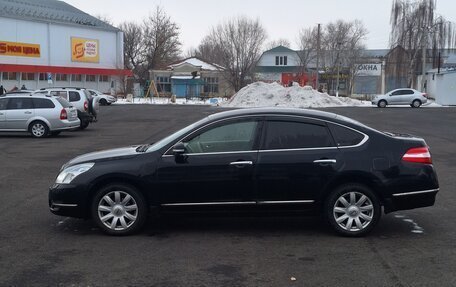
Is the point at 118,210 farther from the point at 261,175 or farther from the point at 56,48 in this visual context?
the point at 56,48

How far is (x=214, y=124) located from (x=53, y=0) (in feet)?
251

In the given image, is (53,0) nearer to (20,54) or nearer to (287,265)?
(20,54)

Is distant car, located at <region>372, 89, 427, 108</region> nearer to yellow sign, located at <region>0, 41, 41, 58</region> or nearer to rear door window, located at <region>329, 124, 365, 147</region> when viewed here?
yellow sign, located at <region>0, 41, 41, 58</region>

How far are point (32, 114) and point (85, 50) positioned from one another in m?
53.6

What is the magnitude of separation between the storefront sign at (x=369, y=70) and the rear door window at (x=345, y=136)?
7383cm

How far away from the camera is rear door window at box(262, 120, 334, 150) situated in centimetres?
648

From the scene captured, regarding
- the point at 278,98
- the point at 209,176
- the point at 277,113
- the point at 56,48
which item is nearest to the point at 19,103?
the point at 209,176

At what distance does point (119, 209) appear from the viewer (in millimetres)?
6449

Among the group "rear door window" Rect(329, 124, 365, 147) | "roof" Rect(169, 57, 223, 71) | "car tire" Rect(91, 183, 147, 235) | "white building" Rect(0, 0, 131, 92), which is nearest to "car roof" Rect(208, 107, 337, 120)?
"rear door window" Rect(329, 124, 365, 147)

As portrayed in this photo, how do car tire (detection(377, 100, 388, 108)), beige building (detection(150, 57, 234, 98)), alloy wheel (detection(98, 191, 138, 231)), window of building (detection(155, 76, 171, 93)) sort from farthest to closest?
window of building (detection(155, 76, 171, 93)) < beige building (detection(150, 57, 234, 98)) < car tire (detection(377, 100, 388, 108)) < alloy wheel (detection(98, 191, 138, 231))

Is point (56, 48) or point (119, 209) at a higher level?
point (56, 48)

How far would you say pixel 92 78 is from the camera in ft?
236

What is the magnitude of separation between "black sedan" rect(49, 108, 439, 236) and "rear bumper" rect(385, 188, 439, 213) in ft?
0.04

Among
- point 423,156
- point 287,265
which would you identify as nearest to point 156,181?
point 287,265
